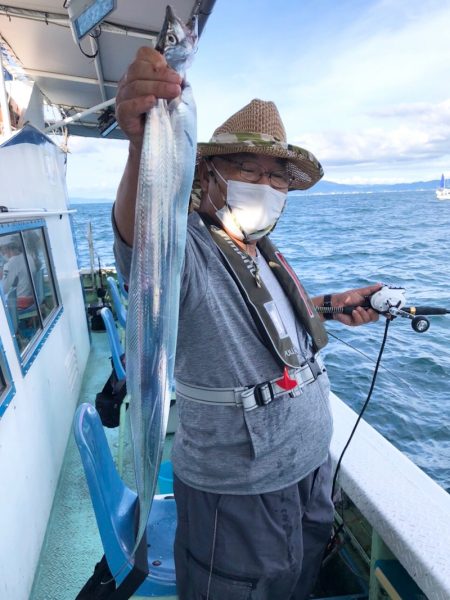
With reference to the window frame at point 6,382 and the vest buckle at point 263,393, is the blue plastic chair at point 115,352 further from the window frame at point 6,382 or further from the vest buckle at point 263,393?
the vest buckle at point 263,393

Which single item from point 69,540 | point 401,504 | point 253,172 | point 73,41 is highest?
point 73,41

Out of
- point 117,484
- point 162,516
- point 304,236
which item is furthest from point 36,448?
point 304,236

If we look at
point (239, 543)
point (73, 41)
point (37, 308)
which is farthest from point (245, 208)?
point (73, 41)

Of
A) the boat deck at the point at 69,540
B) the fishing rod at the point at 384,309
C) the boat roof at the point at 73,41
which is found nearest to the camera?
the fishing rod at the point at 384,309

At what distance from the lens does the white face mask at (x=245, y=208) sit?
147cm

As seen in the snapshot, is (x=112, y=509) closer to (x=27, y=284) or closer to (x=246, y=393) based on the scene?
(x=246, y=393)

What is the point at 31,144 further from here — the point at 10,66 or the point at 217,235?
the point at 217,235

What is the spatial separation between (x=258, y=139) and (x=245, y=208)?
0.23 m

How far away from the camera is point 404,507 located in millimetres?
1738

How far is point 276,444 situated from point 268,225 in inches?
29.8

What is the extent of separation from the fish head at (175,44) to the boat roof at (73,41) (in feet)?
6.42

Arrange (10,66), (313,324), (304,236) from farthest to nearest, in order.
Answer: (304,236), (10,66), (313,324)

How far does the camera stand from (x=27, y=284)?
329 centimetres

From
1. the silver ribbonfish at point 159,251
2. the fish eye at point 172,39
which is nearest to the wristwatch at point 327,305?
the silver ribbonfish at point 159,251
